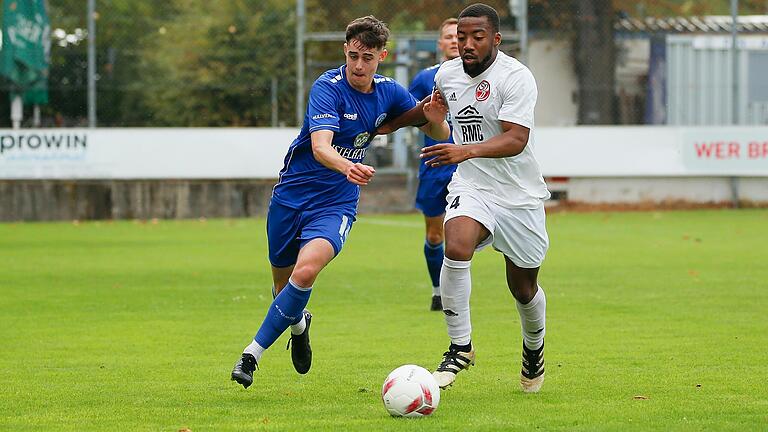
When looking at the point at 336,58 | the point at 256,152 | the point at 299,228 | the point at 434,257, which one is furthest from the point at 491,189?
the point at 336,58

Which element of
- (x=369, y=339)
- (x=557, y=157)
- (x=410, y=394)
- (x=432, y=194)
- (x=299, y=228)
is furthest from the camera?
(x=557, y=157)

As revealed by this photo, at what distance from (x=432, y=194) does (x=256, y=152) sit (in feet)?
41.8

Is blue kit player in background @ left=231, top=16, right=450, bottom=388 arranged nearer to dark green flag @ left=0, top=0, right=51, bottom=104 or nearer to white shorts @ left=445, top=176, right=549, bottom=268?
white shorts @ left=445, top=176, right=549, bottom=268

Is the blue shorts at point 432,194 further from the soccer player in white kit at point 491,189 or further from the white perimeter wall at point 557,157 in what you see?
the white perimeter wall at point 557,157

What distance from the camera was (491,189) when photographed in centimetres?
735

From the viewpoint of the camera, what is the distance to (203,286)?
1359 centimetres

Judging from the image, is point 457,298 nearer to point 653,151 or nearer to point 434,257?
point 434,257

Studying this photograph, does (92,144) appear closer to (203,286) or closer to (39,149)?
(39,149)

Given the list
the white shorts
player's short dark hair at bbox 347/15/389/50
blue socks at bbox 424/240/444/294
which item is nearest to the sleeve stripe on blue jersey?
player's short dark hair at bbox 347/15/389/50

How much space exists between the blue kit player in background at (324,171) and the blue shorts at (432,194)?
359 cm

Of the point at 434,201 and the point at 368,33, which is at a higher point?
the point at 368,33

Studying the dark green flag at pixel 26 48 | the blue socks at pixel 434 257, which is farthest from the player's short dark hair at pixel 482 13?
the dark green flag at pixel 26 48

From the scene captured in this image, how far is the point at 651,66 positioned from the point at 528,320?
1897cm

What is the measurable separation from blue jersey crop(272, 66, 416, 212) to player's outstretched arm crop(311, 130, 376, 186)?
0.18 m
